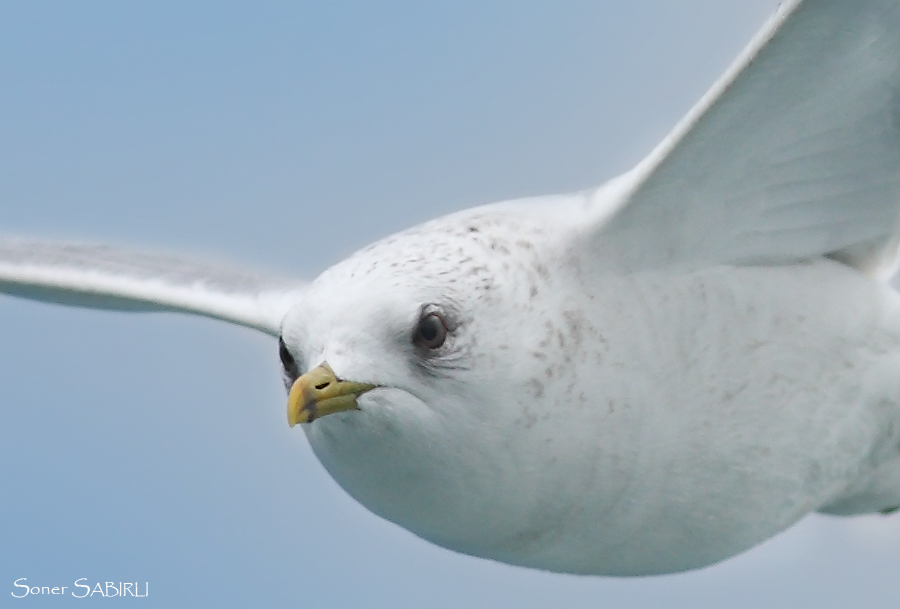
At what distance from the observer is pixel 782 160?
4895 millimetres

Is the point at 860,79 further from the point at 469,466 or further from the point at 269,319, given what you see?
the point at 269,319

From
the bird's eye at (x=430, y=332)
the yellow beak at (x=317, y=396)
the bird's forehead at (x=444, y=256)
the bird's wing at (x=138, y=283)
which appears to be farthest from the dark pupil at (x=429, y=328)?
the bird's wing at (x=138, y=283)

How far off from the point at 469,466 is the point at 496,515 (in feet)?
1.01

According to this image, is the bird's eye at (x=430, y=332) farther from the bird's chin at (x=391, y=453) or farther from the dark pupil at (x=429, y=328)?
the bird's chin at (x=391, y=453)

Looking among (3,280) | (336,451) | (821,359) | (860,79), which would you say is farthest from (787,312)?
(3,280)

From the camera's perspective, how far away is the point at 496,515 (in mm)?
4547

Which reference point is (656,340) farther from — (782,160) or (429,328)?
(429,328)

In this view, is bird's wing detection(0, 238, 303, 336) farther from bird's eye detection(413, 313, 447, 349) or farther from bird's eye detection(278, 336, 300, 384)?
bird's eye detection(413, 313, 447, 349)

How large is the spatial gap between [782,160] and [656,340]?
0.79 metres

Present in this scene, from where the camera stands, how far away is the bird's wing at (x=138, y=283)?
587cm

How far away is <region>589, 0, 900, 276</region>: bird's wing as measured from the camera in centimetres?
437

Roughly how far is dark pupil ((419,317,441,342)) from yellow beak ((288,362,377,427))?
0.28 meters

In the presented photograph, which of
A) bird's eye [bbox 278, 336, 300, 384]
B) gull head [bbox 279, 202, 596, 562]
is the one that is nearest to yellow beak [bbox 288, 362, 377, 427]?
gull head [bbox 279, 202, 596, 562]

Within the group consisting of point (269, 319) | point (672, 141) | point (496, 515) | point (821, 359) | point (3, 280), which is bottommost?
point (496, 515)
